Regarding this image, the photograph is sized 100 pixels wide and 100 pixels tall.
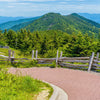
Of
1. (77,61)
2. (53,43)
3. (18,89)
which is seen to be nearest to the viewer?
(18,89)

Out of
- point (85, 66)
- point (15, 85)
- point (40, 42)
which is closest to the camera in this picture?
point (15, 85)

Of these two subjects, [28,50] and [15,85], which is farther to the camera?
[28,50]

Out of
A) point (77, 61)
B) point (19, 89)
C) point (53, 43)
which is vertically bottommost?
point (53, 43)

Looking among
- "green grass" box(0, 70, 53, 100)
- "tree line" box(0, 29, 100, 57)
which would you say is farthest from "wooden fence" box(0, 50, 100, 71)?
"tree line" box(0, 29, 100, 57)

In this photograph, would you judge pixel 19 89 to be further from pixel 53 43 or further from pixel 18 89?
pixel 53 43

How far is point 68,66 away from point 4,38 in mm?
59451

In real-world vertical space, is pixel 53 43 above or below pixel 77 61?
below

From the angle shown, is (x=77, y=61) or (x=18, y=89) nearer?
(x=18, y=89)

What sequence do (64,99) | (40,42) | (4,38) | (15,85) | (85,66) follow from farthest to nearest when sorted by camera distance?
1. (4,38)
2. (40,42)
3. (85,66)
4. (15,85)
5. (64,99)

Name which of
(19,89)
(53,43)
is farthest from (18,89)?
(53,43)

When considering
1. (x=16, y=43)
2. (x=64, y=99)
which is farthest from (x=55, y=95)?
(x=16, y=43)

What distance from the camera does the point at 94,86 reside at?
7.98m

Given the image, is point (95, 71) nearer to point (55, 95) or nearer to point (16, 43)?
point (55, 95)

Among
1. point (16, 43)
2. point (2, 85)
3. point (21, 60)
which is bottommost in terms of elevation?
point (16, 43)
